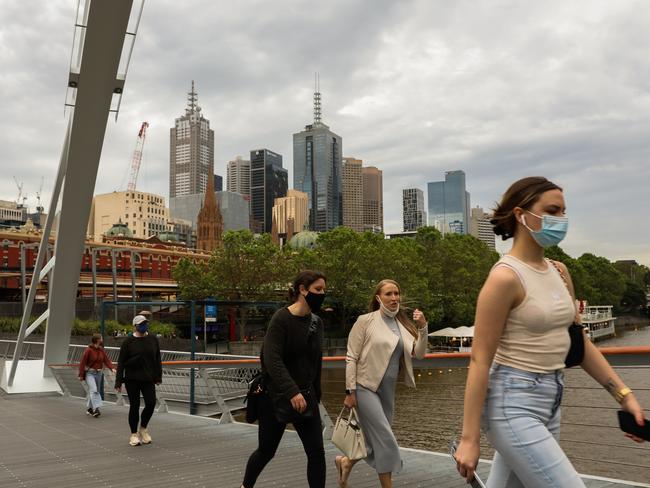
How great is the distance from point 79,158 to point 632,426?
9.48 metres

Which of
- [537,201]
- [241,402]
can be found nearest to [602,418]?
[241,402]

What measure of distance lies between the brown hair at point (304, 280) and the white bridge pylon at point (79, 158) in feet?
15.7

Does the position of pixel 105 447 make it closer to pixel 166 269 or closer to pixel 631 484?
pixel 631 484

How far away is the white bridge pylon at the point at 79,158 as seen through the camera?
8.03 meters

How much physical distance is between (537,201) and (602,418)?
1978 centimetres

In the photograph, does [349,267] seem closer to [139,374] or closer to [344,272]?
[344,272]

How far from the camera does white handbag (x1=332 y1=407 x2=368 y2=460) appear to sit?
495cm

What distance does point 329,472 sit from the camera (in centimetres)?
601

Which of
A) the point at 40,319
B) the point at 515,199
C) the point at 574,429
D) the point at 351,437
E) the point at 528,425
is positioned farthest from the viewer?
the point at 574,429

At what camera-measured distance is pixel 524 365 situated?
239 cm

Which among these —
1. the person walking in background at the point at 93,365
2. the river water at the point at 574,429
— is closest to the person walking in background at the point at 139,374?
the person walking in background at the point at 93,365

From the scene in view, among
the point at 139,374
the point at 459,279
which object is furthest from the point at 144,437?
the point at 459,279

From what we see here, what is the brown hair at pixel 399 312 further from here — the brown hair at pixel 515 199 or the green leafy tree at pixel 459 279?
the green leafy tree at pixel 459 279

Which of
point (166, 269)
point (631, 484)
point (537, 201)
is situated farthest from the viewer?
point (166, 269)
